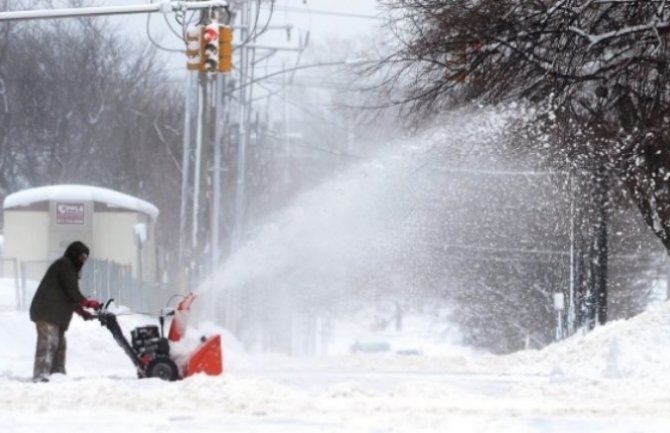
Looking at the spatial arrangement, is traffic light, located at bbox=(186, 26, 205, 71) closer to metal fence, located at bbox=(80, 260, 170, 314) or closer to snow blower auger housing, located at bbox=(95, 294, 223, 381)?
snow blower auger housing, located at bbox=(95, 294, 223, 381)

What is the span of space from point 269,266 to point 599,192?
6431 millimetres

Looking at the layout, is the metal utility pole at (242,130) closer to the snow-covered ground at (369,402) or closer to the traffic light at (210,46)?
the traffic light at (210,46)

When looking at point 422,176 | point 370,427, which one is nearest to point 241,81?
point 422,176

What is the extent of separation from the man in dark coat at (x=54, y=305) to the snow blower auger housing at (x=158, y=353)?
32 cm

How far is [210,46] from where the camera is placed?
20266 millimetres

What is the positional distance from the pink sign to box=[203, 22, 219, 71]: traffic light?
1954cm

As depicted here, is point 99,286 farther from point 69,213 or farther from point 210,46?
point 210,46

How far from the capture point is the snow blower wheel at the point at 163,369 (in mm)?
13914

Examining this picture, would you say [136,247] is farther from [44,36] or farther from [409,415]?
[409,415]

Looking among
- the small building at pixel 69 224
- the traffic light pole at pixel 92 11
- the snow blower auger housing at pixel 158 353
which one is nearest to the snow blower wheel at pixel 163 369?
the snow blower auger housing at pixel 158 353

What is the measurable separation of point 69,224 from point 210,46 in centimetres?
2003

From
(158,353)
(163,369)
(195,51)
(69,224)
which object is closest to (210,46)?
(195,51)

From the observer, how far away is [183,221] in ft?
126

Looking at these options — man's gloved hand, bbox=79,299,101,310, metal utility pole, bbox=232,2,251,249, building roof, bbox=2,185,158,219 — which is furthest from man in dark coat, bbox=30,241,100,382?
building roof, bbox=2,185,158,219
